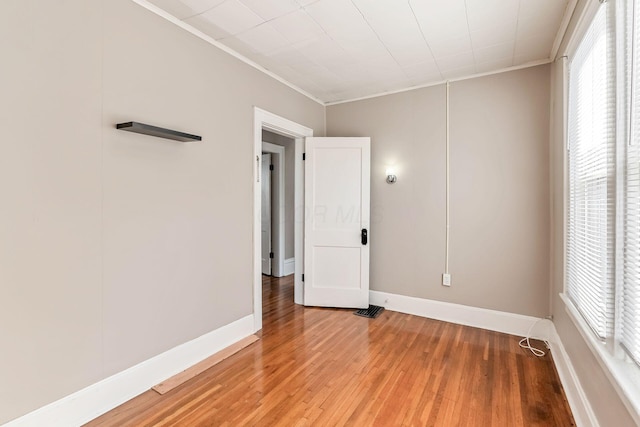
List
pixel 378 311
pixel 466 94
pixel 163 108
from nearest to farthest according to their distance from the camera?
pixel 163 108 → pixel 466 94 → pixel 378 311

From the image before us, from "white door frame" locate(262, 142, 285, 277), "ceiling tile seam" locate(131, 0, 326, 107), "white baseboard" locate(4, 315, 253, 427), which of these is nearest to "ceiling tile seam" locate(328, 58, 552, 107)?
"ceiling tile seam" locate(131, 0, 326, 107)

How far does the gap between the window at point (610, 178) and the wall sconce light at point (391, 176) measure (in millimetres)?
1936

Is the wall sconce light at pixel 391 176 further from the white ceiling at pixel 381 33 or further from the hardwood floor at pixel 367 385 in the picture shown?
the hardwood floor at pixel 367 385

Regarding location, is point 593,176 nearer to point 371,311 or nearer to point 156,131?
point 371,311

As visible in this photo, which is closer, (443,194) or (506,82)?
(506,82)

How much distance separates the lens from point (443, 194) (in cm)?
351

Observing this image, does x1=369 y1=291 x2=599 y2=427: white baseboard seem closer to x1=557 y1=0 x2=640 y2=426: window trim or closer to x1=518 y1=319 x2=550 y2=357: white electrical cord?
x1=518 y1=319 x2=550 y2=357: white electrical cord

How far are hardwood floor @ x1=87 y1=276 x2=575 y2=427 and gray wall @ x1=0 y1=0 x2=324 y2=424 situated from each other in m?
0.47

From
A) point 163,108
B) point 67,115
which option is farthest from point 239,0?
point 67,115

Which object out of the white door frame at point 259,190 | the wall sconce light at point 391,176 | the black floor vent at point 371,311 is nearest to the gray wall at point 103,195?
the white door frame at point 259,190

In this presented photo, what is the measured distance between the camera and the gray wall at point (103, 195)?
1598 mm

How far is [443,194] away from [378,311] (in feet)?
5.30

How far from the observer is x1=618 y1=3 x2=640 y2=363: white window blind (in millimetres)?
1244

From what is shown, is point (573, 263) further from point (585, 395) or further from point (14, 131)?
point (14, 131)
